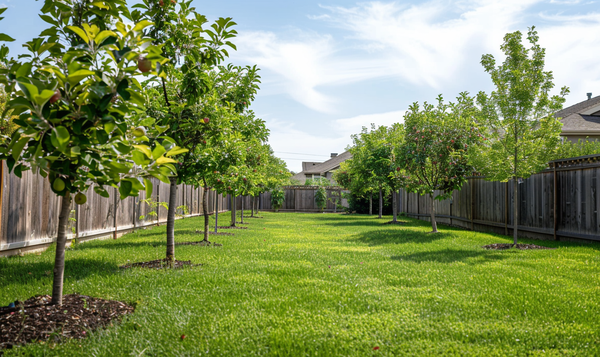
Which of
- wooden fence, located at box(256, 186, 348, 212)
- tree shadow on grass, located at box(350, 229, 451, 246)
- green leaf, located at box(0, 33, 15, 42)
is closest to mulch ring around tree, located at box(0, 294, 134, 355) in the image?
green leaf, located at box(0, 33, 15, 42)

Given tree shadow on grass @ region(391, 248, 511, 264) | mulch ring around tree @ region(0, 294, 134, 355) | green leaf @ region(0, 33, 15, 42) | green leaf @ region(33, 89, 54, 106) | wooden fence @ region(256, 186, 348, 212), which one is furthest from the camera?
wooden fence @ region(256, 186, 348, 212)

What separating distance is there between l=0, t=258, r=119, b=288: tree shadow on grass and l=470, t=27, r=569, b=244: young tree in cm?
784

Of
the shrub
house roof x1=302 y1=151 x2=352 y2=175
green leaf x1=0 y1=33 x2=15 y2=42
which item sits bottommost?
the shrub

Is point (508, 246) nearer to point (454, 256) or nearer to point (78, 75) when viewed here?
point (454, 256)

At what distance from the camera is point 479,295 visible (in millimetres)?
4715

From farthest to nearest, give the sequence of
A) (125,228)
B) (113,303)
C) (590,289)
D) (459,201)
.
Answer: (459,201) → (125,228) → (590,289) → (113,303)

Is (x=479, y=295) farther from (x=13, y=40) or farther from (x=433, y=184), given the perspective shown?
(x=433, y=184)

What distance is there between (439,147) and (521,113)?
13.7ft

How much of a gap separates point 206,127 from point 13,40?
136 inches

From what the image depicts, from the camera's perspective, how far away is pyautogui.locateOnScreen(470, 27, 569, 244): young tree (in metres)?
8.40

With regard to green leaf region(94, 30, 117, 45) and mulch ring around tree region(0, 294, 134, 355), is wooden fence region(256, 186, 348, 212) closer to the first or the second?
mulch ring around tree region(0, 294, 134, 355)

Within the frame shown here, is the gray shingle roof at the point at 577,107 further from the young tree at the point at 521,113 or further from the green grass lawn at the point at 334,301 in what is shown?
the green grass lawn at the point at 334,301

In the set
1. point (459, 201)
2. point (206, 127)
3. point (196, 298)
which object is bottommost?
point (196, 298)

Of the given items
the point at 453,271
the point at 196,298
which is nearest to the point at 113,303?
the point at 196,298
